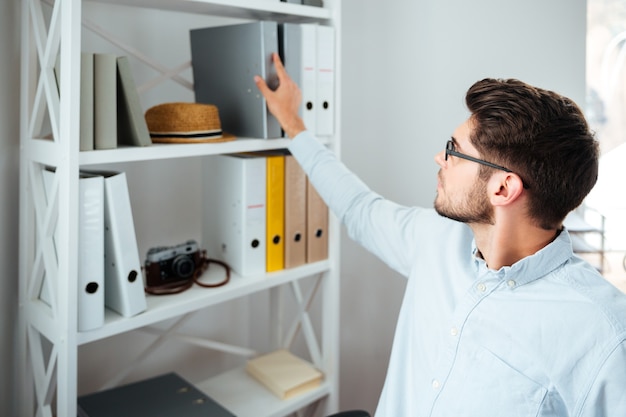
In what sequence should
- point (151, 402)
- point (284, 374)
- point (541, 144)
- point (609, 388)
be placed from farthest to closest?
point (284, 374) → point (151, 402) → point (541, 144) → point (609, 388)

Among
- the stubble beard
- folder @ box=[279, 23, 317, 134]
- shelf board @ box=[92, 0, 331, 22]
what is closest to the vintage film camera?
folder @ box=[279, 23, 317, 134]

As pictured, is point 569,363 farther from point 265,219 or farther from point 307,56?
point 307,56

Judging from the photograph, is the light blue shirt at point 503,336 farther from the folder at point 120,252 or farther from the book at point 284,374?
the folder at point 120,252

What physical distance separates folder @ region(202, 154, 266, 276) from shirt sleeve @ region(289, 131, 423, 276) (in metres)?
0.13

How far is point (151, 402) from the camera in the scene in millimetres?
1641

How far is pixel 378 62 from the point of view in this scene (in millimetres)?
2363

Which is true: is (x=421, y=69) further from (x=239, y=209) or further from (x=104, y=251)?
(x=104, y=251)

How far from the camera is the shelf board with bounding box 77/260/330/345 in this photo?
1.43m

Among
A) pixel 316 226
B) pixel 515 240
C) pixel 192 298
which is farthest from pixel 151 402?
pixel 515 240

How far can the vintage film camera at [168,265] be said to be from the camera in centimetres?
163

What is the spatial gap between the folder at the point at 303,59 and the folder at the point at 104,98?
0.46 m

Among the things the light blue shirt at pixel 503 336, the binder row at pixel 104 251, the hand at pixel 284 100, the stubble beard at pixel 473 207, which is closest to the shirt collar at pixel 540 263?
the light blue shirt at pixel 503 336

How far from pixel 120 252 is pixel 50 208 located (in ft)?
0.55

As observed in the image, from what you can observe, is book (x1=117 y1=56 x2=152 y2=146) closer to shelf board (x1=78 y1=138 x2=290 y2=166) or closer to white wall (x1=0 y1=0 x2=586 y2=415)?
shelf board (x1=78 y1=138 x2=290 y2=166)
